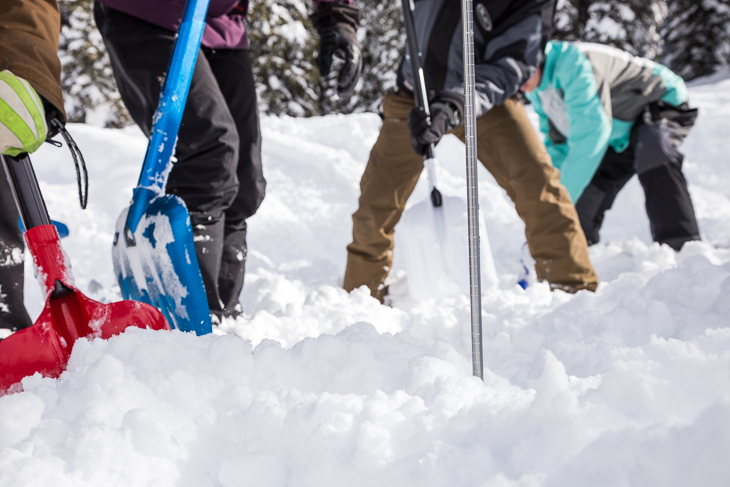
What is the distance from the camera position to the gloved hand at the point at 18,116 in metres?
1.02

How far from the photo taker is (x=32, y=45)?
46.4 inches

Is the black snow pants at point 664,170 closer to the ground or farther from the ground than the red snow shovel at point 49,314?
closer to the ground

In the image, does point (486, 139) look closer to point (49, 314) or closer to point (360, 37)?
point (49, 314)

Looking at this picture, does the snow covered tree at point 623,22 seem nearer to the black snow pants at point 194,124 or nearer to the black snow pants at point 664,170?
the black snow pants at point 664,170

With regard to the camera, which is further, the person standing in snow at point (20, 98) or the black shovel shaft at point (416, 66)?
the black shovel shaft at point (416, 66)

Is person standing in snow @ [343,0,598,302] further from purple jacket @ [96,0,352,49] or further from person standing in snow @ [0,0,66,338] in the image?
person standing in snow @ [0,0,66,338]

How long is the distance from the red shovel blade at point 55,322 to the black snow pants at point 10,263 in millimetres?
335

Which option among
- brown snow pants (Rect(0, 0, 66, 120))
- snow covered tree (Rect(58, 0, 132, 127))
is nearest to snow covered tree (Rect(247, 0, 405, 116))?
snow covered tree (Rect(58, 0, 132, 127))

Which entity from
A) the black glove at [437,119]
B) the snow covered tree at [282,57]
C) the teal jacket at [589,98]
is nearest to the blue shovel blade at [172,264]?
the black glove at [437,119]

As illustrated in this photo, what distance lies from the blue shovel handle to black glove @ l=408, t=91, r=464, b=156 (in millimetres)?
769

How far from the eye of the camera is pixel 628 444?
658mm

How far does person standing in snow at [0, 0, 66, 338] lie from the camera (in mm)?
1041

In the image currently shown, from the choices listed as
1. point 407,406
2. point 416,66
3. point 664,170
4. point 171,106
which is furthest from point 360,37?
point 407,406

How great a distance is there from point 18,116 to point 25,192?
0.15m
